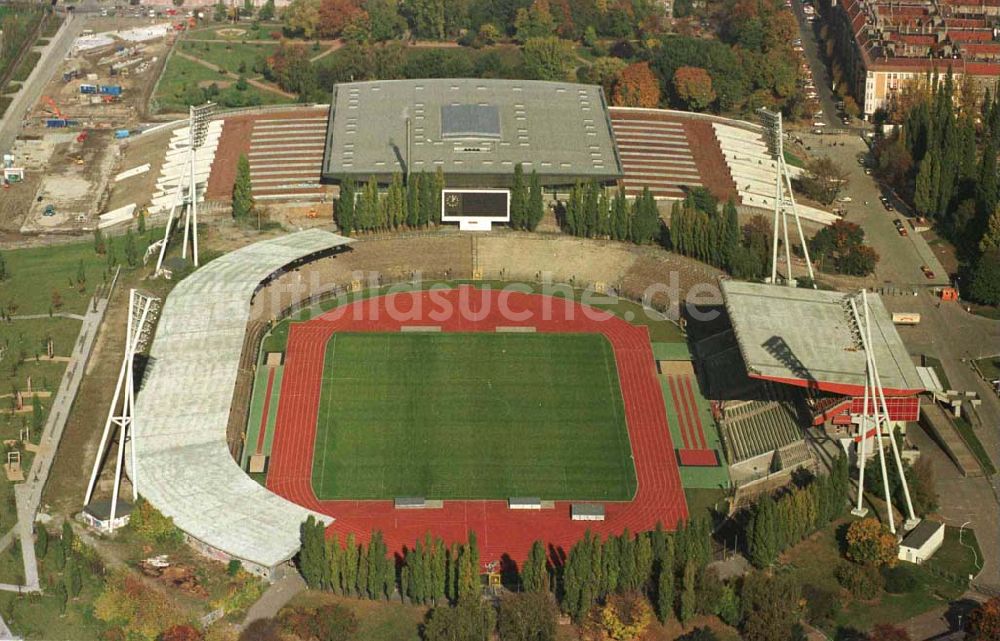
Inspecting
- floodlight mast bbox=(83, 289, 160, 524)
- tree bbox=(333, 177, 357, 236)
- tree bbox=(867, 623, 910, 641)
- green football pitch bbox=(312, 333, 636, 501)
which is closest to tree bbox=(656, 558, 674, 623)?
tree bbox=(867, 623, 910, 641)

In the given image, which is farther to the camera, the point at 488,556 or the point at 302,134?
the point at 302,134

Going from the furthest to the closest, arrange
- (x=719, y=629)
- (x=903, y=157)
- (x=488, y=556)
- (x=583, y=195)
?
(x=903, y=157) < (x=583, y=195) < (x=488, y=556) < (x=719, y=629)

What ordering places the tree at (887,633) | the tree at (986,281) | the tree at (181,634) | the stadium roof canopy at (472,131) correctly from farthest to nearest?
1. the stadium roof canopy at (472,131)
2. the tree at (986,281)
3. the tree at (887,633)
4. the tree at (181,634)

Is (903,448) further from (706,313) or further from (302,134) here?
(302,134)

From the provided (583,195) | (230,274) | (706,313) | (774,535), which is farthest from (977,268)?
Answer: (230,274)

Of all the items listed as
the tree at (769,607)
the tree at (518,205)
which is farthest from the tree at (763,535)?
the tree at (518,205)

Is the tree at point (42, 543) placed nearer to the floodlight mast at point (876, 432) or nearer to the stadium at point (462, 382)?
the stadium at point (462, 382)
